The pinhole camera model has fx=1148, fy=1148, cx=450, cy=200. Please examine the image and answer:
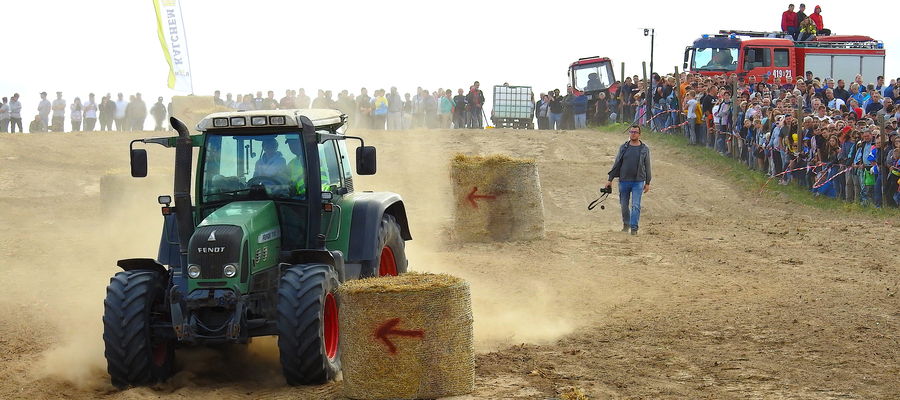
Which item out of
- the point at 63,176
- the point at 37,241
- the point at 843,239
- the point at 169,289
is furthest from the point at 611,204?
the point at 169,289

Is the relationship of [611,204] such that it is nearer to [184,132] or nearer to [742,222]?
[742,222]

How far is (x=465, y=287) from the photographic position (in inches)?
327

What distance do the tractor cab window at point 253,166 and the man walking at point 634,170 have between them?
9.26 m

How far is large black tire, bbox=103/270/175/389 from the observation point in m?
8.81

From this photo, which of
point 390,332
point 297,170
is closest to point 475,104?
point 297,170

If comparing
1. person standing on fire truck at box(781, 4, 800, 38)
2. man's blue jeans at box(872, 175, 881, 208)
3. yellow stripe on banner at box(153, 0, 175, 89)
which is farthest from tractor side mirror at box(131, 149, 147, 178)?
person standing on fire truck at box(781, 4, 800, 38)

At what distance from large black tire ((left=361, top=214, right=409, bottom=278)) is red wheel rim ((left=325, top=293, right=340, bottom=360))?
985 millimetres

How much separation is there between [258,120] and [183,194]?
86 cm

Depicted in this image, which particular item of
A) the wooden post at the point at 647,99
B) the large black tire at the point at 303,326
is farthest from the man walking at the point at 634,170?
the wooden post at the point at 647,99

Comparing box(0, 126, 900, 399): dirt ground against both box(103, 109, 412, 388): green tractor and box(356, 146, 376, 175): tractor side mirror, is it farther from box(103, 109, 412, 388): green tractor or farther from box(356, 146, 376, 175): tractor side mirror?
box(356, 146, 376, 175): tractor side mirror

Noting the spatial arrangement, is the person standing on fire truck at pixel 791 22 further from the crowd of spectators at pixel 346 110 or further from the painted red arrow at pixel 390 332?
the painted red arrow at pixel 390 332

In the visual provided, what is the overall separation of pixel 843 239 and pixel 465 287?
10.7 metres

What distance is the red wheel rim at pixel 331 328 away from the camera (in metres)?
9.16

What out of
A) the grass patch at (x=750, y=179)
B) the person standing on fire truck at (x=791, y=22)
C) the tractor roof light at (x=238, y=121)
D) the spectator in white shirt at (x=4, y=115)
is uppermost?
the person standing on fire truck at (x=791, y=22)
